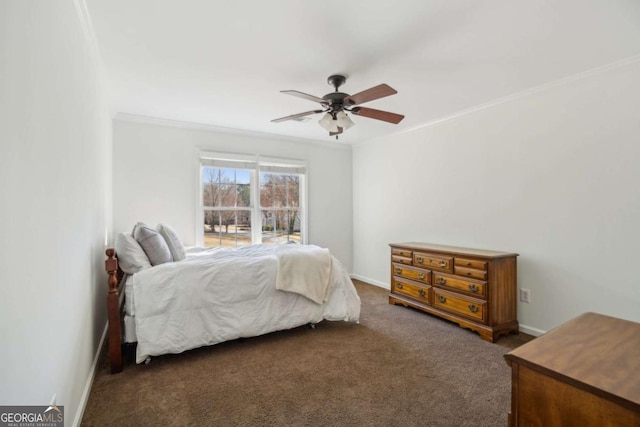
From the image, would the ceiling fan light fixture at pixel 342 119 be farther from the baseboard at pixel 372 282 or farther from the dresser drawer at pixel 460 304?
the baseboard at pixel 372 282

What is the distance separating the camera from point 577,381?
0.94 m

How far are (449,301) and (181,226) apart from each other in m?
3.48

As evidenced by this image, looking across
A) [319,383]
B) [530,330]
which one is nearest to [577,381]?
[319,383]

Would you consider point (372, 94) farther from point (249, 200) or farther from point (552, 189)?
point (249, 200)

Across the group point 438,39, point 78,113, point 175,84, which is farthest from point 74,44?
point 438,39

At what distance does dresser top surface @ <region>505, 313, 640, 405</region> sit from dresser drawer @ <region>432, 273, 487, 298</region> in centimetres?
153

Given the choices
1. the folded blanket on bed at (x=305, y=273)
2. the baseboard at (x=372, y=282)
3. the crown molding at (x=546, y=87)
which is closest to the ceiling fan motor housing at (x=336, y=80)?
the folded blanket on bed at (x=305, y=273)

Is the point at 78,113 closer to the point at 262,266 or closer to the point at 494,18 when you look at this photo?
the point at 262,266

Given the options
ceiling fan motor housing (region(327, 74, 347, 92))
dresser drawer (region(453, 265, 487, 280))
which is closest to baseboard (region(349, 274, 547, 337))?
dresser drawer (region(453, 265, 487, 280))

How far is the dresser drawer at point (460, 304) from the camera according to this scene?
2891mm

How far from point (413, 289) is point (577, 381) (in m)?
2.76

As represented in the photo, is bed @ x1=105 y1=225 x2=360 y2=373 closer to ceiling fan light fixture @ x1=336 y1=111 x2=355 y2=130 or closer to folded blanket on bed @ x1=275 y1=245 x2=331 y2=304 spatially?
folded blanket on bed @ x1=275 y1=245 x2=331 y2=304

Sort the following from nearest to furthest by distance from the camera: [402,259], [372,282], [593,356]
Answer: [593,356]
[402,259]
[372,282]

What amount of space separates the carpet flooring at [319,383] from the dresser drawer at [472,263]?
0.67 m
